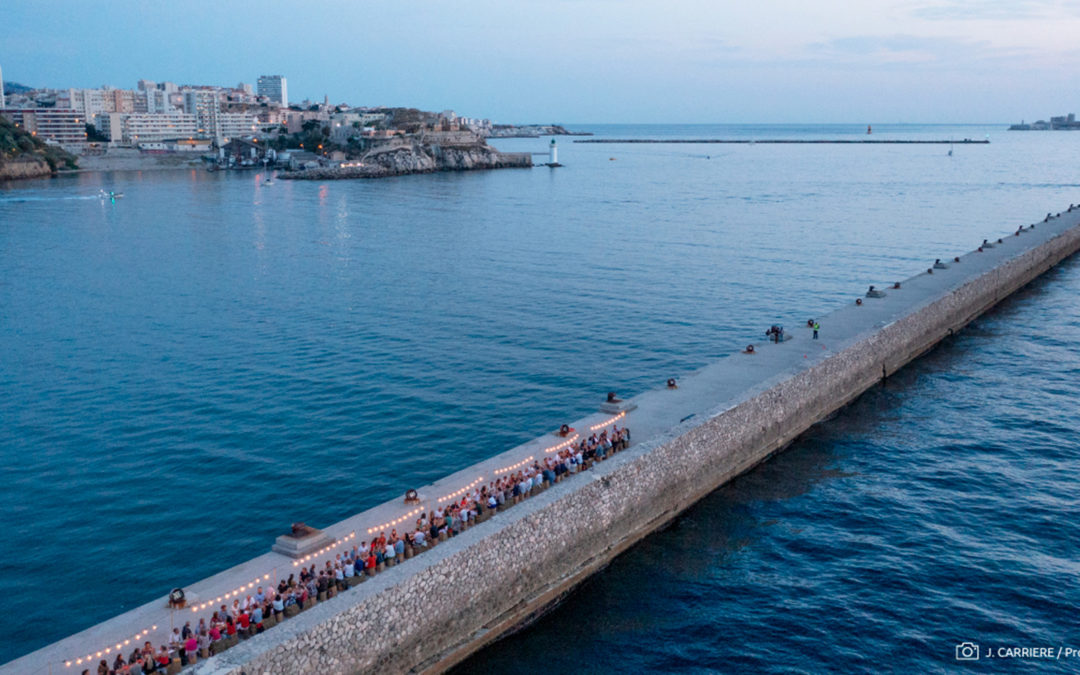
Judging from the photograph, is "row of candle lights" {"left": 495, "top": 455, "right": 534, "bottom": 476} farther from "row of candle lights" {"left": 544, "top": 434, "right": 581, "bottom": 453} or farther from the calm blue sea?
the calm blue sea

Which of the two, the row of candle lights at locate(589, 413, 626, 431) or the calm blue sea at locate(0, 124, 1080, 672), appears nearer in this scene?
the calm blue sea at locate(0, 124, 1080, 672)

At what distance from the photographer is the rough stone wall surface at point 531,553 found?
685 inches

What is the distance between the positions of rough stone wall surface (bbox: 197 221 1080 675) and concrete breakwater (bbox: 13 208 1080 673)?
0.11 feet

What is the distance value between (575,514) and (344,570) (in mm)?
6845

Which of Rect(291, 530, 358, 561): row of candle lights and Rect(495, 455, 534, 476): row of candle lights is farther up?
Rect(495, 455, 534, 476): row of candle lights

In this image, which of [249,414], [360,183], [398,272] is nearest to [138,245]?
[398,272]

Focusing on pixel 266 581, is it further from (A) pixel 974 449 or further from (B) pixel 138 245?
(B) pixel 138 245

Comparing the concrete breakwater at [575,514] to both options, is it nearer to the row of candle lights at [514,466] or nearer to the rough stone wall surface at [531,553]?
the rough stone wall surface at [531,553]

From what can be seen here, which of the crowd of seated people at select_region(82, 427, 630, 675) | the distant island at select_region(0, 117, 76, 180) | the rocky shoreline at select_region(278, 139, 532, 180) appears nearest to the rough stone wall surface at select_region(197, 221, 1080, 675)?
the crowd of seated people at select_region(82, 427, 630, 675)

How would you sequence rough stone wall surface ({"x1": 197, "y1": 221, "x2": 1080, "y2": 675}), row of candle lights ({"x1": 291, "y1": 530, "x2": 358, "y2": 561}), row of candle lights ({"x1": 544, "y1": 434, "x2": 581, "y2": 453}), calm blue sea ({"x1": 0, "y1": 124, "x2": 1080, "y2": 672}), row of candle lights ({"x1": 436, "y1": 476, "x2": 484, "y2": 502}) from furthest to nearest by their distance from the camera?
row of candle lights ({"x1": 544, "y1": 434, "x2": 581, "y2": 453}) → row of candle lights ({"x1": 436, "y1": 476, "x2": 484, "y2": 502}) → calm blue sea ({"x1": 0, "y1": 124, "x2": 1080, "y2": 672}) → row of candle lights ({"x1": 291, "y1": 530, "x2": 358, "y2": 561}) → rough stone wall surface ({"x1": 197, "y1": 221, "x2": 1080, "y2": 675})

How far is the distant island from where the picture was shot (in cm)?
16662

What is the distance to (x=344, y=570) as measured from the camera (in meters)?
19.9

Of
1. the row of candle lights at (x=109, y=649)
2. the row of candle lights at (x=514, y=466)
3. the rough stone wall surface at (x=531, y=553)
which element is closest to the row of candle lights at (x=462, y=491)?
the row of candle lights at (x=514, y=466)

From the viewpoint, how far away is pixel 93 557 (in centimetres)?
2436
